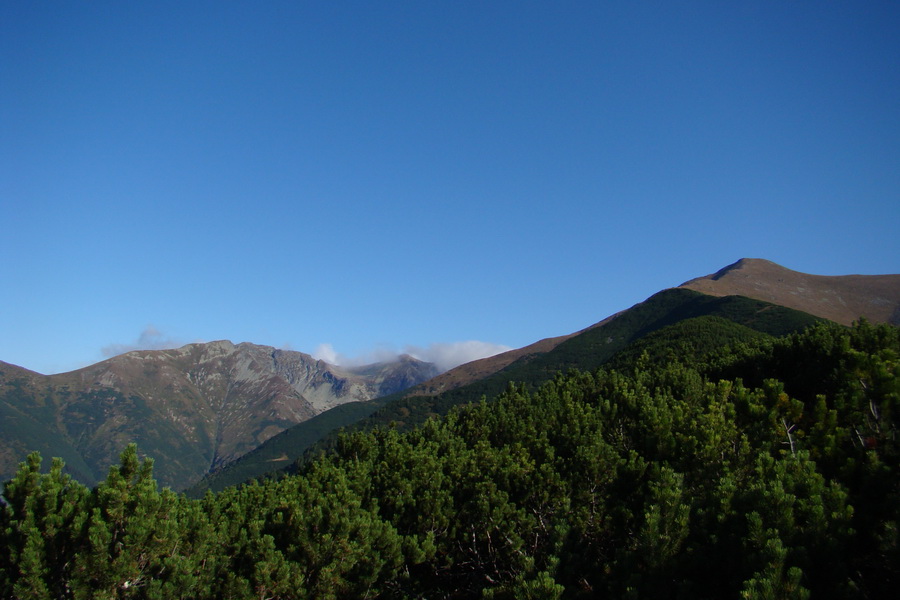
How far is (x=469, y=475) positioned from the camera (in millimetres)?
28922

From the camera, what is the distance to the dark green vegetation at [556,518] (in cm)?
1312

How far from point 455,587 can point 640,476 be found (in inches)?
438

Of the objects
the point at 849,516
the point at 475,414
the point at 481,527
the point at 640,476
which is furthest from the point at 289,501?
the point at 475,414

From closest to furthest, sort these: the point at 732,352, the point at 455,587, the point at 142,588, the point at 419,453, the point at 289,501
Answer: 1. the point at 142,588
2. the point at 289,501
3. the point at 455,587
4. the point at 419,453
5. the point at 732,352

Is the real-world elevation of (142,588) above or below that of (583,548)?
above

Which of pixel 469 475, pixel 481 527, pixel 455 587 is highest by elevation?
pixel 469 475

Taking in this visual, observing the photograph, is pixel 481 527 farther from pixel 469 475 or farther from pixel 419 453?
pixel 419 453

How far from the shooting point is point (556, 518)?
2108cm

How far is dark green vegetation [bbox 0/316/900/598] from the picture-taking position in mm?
13125

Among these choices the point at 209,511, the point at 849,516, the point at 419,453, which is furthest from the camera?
the point at 419,453

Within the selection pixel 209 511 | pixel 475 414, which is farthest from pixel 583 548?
pixel 475 414

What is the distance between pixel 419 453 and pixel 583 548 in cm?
1424

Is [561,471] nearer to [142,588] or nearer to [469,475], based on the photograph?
[469,475]

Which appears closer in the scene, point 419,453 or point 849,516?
point 849,516
